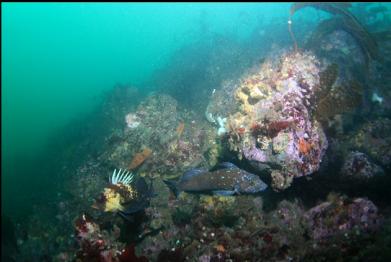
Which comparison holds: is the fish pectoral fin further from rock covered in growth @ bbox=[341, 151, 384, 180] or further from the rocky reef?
rock covered in growth @ bbox=[341, 151, 384, 180]

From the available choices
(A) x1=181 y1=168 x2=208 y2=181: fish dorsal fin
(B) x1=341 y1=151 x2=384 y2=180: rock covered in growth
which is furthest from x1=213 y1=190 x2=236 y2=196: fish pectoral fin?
(B) x1=341 y1=151 x2=384 y2=180: rock covered in growth

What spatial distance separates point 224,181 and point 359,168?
2120mm

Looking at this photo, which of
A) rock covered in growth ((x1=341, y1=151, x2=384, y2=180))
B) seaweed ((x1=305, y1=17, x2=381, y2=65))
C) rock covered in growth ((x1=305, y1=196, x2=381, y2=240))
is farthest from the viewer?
seaweed ((x1=305, y1=17, x2=381, y2=65))

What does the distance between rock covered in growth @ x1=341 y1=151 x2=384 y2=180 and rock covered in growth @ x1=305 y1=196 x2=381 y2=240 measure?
0.56m

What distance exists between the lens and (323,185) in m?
4.98

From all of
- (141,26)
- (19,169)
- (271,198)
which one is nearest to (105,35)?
(141,26)

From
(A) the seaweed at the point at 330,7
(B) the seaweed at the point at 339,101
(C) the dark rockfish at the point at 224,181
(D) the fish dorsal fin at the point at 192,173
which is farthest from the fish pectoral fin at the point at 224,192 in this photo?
(A) the seaweed at the point at 330,7

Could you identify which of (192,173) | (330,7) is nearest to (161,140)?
(192,173)

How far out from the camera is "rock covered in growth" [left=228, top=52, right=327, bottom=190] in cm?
455

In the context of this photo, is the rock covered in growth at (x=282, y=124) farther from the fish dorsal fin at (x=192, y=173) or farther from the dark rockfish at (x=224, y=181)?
the fish dorsal fin at (x=192, y=173)

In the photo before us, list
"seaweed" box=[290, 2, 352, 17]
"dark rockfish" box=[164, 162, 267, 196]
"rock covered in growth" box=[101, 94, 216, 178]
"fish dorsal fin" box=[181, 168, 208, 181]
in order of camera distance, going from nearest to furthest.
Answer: "dark rockfish" box=[164, 162, 267, 196] < "fish dorsal fin" box=[181, 168, 208, 181] < "rock covered in growth" box=[101, 94, 216, 178] < "seaweed" box=[290, 2, 352, 17]

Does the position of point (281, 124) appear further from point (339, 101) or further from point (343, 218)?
point (339, 101)

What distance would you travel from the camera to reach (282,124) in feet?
15.5

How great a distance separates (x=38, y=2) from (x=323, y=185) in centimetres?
11314
